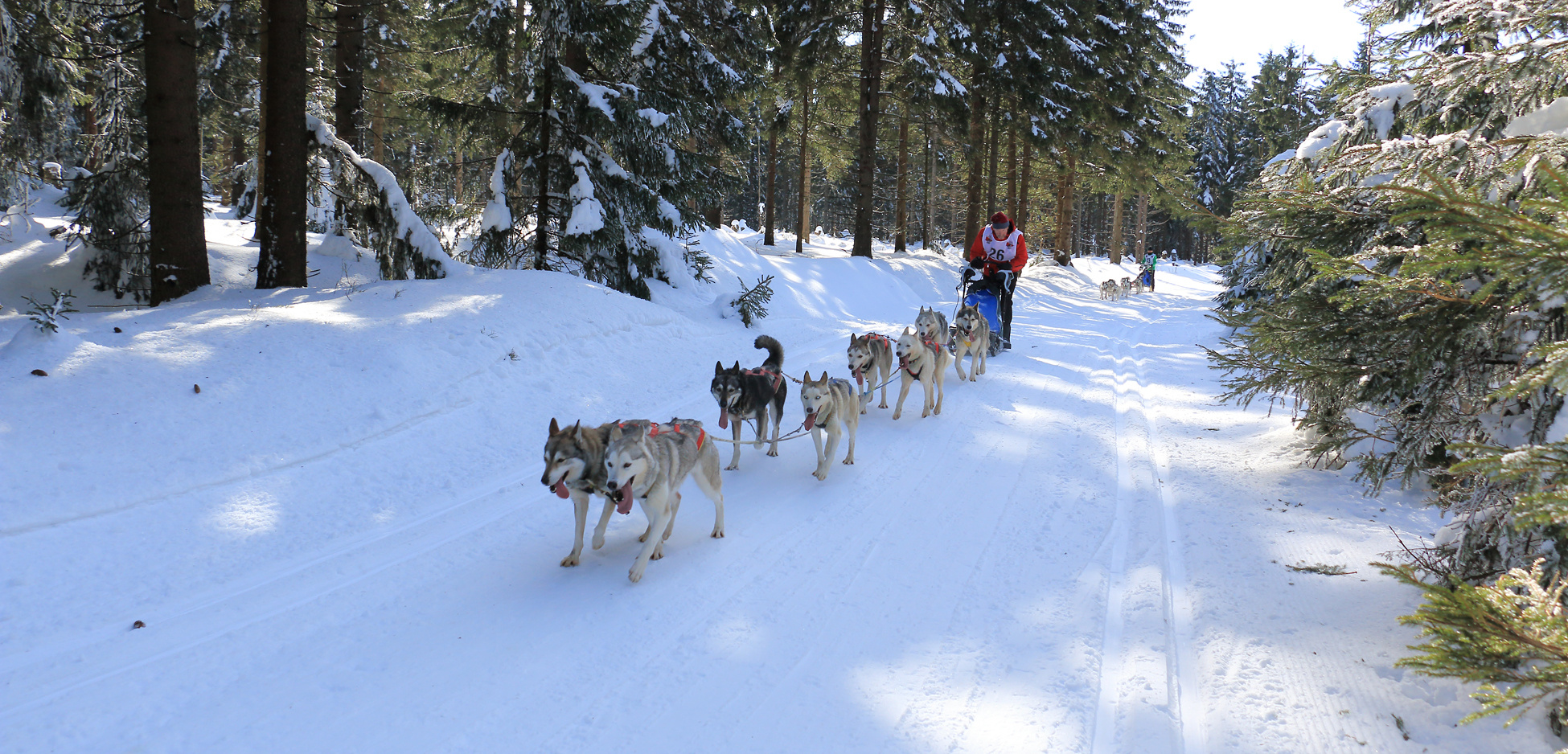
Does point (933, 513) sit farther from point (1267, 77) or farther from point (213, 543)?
point (1267, 77)

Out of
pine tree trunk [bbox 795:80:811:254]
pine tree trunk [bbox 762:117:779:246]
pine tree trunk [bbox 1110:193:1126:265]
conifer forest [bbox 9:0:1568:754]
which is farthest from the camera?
pine tree trunk [bbox 1110:193:1126:265]

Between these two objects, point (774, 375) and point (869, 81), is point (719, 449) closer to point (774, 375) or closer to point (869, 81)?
point (774, 375)

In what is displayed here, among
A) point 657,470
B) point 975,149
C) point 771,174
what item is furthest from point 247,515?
point 975,149

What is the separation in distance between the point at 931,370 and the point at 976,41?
1707 centimetres

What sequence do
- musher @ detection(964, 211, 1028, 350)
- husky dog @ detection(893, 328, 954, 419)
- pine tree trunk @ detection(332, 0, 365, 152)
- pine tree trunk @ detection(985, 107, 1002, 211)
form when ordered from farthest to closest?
pine tree trunk @ detection(985, 107, 1002, 211) < pine tree trunk @ detection(332, 0, 365, 152) < musher @ detection(964, 211, 1028, 350) < husky dog @ detection(893, 328, 954, 419)

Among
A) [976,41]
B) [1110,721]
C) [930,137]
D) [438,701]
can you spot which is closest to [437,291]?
[438,701]

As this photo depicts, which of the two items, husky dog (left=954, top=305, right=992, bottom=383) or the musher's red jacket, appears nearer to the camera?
husky dog (left=954, top=305, right=992, bottom=383)

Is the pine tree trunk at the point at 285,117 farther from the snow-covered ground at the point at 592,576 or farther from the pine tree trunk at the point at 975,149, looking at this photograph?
the pine tree trunk at the point at 975,149

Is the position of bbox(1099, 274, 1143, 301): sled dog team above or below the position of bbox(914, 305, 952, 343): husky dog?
above

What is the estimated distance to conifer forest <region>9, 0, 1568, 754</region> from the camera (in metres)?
3.24

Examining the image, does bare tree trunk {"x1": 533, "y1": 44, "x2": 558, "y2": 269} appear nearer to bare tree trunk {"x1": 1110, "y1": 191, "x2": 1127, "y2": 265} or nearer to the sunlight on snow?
the sunlight on snow

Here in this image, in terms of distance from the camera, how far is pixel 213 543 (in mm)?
4598

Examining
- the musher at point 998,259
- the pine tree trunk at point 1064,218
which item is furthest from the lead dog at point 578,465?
the pine tree trunk at point 1064,218

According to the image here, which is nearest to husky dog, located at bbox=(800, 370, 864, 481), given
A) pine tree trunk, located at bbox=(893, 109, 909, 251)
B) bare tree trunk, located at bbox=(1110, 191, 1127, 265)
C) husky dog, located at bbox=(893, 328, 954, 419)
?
husky dog, located at bbox=(893, 328, 954, 419)
